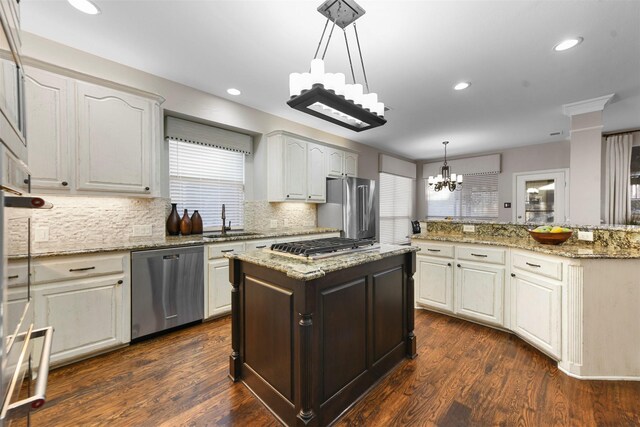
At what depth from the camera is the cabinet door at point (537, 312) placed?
2154mm

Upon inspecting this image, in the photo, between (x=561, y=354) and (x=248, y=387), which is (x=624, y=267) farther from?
(x=248, y=387)

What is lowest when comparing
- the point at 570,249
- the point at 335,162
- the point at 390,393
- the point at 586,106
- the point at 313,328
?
the point at 390,393

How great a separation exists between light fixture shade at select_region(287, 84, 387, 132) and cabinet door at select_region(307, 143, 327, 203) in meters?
2.32

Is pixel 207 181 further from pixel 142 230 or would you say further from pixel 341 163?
pixel 341 163

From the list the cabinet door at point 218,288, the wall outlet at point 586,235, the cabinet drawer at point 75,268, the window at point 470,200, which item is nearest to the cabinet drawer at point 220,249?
the cabinet door at point 218,288

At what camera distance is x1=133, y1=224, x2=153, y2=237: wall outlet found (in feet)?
9.30

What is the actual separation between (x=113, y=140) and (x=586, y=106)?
544 centimetres

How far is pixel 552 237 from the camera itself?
245 cm

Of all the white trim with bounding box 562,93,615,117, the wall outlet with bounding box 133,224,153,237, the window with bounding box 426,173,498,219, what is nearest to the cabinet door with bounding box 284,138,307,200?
the wall outlet with bounding box 133,224,153,237

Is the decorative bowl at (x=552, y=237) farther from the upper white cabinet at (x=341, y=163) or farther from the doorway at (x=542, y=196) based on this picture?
the doorway at (x=542, y=196)

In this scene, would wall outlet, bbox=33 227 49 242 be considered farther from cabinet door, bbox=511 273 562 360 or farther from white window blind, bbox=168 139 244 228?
cabinet door, bbox=511 273 562 360

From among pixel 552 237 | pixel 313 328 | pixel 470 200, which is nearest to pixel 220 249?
pixel 313 328

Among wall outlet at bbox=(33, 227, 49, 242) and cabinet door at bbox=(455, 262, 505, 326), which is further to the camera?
cabinet door at bbox=(455, 262, 505, 326)

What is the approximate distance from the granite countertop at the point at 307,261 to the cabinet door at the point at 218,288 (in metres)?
1.24
